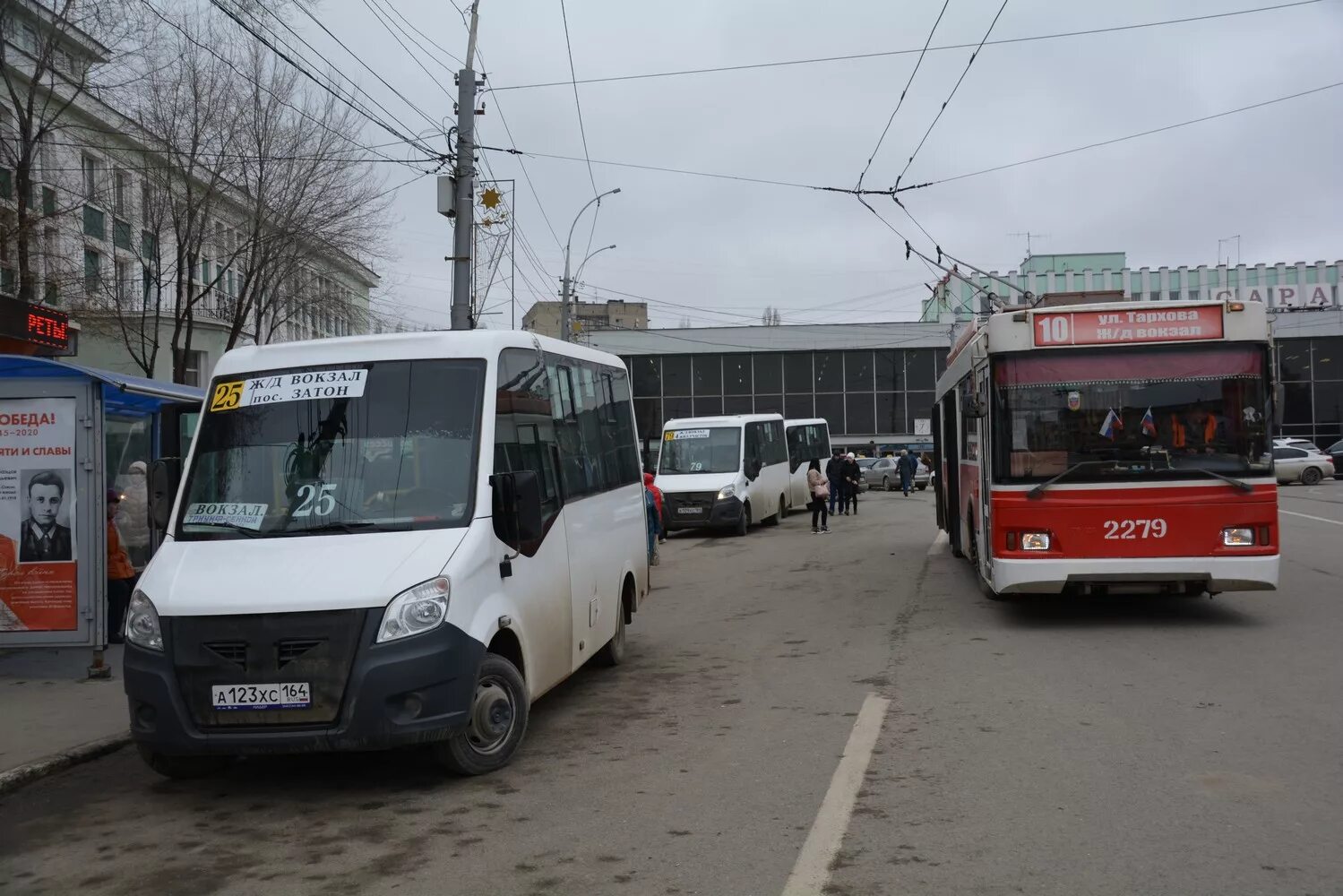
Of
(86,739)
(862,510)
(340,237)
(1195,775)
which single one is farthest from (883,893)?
(862,510)

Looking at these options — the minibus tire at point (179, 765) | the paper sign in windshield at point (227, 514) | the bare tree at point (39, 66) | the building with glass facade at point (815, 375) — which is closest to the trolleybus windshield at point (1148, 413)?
the paper sign in windshield at point (227, 514)

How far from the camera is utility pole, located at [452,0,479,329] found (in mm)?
16812

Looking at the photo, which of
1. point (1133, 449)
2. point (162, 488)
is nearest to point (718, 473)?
point (1133, 449)

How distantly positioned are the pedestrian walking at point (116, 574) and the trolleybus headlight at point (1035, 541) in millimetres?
8211

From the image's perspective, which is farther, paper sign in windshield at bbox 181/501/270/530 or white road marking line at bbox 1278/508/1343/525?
white road marking line at bbox 1278/508/1343/525

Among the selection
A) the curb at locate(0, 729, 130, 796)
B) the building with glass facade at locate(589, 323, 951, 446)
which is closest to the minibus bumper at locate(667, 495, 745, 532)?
the curb at locate(0, 729, 130, 796)

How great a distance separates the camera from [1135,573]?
10.6m

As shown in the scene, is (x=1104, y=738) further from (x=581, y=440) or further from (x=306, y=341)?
(x=306, y=341)

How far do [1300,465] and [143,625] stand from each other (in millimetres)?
45223

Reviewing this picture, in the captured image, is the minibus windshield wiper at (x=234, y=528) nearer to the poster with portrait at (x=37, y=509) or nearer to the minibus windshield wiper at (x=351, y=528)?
the minibus windshield wiper at (x=351, y=528)

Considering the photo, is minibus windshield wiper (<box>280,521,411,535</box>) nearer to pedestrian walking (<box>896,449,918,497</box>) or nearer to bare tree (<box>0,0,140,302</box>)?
bare tree (<box>0,0,140,302</box>)

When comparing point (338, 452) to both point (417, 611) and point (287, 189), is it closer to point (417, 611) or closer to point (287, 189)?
point (417, 611)

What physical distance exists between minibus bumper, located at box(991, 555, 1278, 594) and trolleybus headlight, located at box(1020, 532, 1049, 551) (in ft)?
0.34

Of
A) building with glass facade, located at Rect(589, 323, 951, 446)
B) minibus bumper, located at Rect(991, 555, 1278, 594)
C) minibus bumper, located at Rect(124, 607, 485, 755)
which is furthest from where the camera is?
building with glass facade, located at Rect(589, 323, 951, 446)
